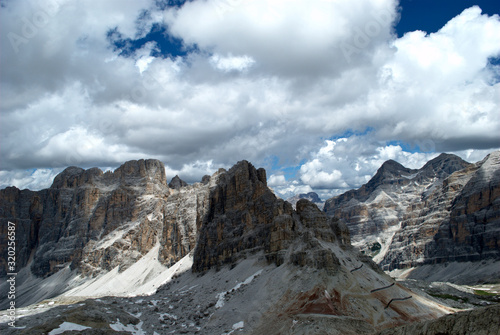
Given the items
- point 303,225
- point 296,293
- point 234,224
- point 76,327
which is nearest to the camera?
point 76,327

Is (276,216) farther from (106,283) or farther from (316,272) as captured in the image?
(106,283)

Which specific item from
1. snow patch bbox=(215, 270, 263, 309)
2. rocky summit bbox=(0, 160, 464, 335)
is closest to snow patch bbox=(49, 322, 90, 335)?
rocky summit bbox=(0, 160, 464, 335)

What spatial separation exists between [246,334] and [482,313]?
44.5 meters

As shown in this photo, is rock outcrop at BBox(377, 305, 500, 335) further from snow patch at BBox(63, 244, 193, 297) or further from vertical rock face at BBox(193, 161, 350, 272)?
snow patch at BBox(63, 244, 193, 297)

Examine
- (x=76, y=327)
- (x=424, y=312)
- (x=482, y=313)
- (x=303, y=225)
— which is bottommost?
(x=424, y=312)

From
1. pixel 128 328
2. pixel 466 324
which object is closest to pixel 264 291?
pixel 128 328

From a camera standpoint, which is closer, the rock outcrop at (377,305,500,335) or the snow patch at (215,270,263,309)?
the rock outcrop at (377,305,500,335)

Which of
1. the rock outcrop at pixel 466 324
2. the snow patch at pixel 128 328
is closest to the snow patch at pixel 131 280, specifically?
the snow patch at pixel 128 328

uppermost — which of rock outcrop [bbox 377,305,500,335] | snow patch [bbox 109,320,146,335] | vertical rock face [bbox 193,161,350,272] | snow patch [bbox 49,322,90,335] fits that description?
vertical rock face [bbox 193,161,350,272]

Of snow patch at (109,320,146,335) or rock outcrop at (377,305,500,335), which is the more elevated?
rock outcrop at (377,305,500,335)

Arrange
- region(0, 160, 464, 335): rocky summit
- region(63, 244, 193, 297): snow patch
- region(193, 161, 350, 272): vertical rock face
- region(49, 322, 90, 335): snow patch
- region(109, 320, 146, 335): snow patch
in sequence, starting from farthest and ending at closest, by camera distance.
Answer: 1. region(63, 244, 193, 297): snow patch
2. region(193, 161, 350, 272): vertical rock face
3. region(109, 320, 146, 335): snow patch
4. region(0, 160, 464, 335): rocky summit
5. region(49, 322, 90, 335): snow patch

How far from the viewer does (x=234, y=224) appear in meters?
127

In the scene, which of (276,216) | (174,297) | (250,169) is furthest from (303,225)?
(250,169)

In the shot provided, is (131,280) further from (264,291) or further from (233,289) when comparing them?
(264,291)
